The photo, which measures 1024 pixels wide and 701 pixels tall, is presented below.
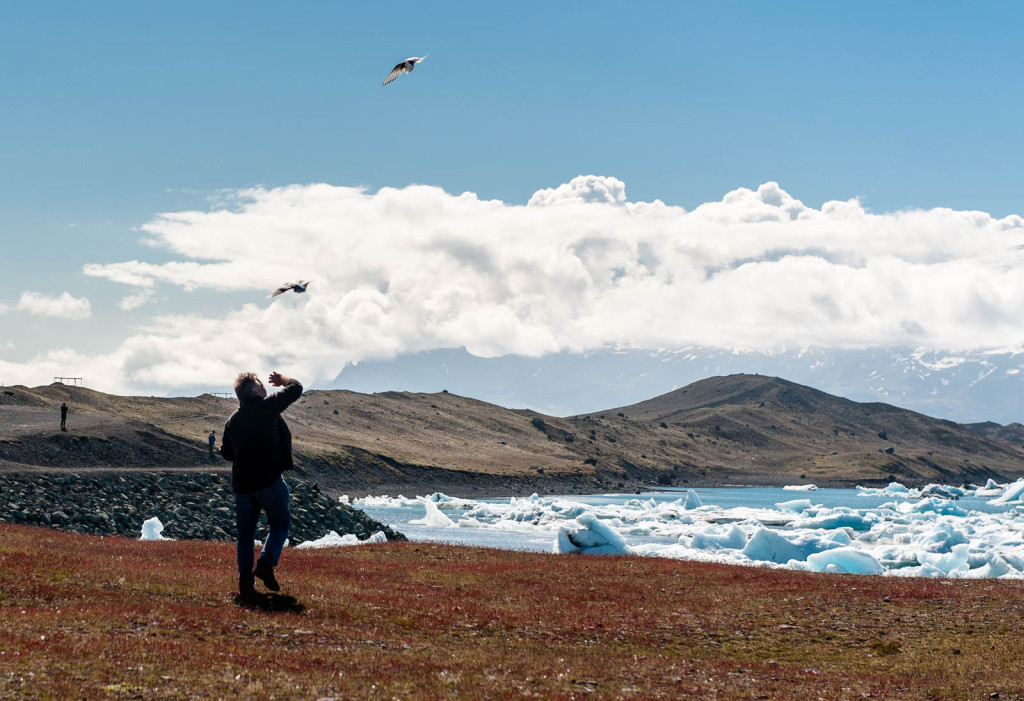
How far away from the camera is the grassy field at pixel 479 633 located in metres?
10.5

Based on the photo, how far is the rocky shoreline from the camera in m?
42.2

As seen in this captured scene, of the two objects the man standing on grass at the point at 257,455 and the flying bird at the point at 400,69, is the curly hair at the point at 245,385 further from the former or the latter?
the flying bird at the point at 400,69

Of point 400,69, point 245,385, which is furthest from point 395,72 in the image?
point 245,385

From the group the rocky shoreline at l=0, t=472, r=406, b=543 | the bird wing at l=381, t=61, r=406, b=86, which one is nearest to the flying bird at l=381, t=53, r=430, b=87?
the bird wing at l=381, t=61, r=406, b=86

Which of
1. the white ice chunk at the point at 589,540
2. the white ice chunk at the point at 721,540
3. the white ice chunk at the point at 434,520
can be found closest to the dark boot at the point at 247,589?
the white ice chunk at the point at 589,540

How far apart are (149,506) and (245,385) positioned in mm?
38544

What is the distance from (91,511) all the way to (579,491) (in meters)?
129

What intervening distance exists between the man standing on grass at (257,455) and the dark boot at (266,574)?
0.54 feet

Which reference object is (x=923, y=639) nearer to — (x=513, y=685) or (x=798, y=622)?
(x=798, y=622)

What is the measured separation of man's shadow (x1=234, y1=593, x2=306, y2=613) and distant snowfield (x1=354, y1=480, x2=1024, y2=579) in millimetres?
25828

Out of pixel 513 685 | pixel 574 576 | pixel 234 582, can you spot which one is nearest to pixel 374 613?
pixel 234 582

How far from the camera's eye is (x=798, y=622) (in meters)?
16.7

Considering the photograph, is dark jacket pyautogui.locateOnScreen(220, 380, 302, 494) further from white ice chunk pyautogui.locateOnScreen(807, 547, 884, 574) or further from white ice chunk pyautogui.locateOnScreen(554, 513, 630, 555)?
white ice chunk pyautogui.locateOnScreen(807, 547, 884, 574)

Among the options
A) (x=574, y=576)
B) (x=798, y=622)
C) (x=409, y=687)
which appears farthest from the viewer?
(x=574, y=576)
